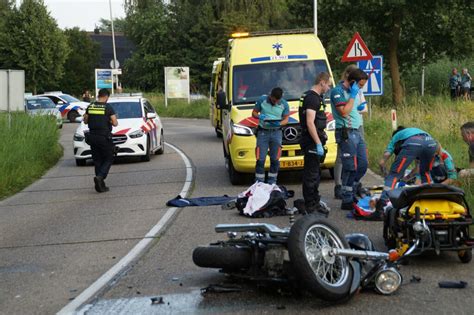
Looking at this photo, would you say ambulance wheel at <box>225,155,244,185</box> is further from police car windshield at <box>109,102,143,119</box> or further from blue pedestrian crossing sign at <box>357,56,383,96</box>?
police car windshield at <box>109,102,143,119</box>

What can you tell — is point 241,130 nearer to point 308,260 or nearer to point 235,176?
point 235,176

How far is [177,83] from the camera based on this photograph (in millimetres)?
49562

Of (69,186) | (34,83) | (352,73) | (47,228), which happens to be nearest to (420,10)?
(69,186)

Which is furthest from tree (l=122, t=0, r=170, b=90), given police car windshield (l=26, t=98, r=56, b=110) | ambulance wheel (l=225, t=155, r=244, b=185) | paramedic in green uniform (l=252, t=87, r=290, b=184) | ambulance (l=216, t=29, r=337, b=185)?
paramedic in green uniform (l=252, t=87, r=290, b=184)

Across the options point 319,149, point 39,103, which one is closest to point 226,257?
point 319,149

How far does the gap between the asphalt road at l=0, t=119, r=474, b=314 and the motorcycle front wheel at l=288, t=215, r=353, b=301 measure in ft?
0.57

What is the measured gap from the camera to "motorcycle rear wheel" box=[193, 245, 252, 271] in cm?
658

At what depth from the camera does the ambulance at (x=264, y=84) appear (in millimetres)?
14180

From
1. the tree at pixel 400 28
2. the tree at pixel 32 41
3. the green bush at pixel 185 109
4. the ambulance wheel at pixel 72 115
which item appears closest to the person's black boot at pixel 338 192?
the tree at pixel 400 28

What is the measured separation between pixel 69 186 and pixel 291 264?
432 inches

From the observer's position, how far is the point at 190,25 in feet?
234

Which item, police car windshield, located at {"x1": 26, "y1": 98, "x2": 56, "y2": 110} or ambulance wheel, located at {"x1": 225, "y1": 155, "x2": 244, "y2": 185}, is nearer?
ambulance wheel, located at {"x1": 225, "y1": 155, "x2": 244, "y2": 185}

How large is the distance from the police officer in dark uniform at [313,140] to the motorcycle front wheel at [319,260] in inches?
164

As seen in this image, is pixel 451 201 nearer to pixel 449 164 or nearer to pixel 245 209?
pixel 449 164
